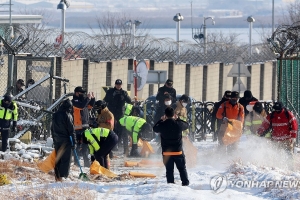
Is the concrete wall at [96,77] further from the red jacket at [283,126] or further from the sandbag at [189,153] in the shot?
the red jacket at [283,126]

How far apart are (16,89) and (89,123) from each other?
496 centimetres

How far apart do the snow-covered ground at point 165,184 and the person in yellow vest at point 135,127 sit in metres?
1.93

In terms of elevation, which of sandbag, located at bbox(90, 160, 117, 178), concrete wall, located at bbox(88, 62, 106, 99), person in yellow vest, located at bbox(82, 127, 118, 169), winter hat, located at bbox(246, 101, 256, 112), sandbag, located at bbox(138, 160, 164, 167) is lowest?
sandbag, located at bbox(138, 160, 164, 167)

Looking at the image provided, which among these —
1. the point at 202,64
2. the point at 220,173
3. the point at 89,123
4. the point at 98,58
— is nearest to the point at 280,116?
the point at 220,173

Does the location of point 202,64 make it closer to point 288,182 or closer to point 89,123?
point 89,123

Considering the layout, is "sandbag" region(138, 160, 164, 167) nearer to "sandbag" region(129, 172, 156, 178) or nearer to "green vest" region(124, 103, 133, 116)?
"green vest" region(124, 103, 133, 116)

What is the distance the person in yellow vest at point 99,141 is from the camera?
18562 mm

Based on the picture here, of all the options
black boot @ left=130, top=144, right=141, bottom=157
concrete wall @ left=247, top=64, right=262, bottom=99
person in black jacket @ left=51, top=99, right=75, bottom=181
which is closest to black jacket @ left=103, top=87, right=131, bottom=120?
black boot @ left=130, top=144, right=141, bottom=157

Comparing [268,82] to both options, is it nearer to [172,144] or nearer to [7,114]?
[7,114]

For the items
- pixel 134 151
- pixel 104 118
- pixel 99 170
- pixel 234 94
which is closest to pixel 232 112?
pixel 234 94

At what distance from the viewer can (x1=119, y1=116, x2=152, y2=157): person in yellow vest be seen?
2275 cm

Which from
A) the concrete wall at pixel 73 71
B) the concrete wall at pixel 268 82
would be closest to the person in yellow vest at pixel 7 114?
the concrete wall at pixel 73 71

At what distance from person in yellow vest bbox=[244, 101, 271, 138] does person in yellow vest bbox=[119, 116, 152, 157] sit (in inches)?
94.0

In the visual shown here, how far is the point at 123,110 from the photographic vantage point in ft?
78.2
